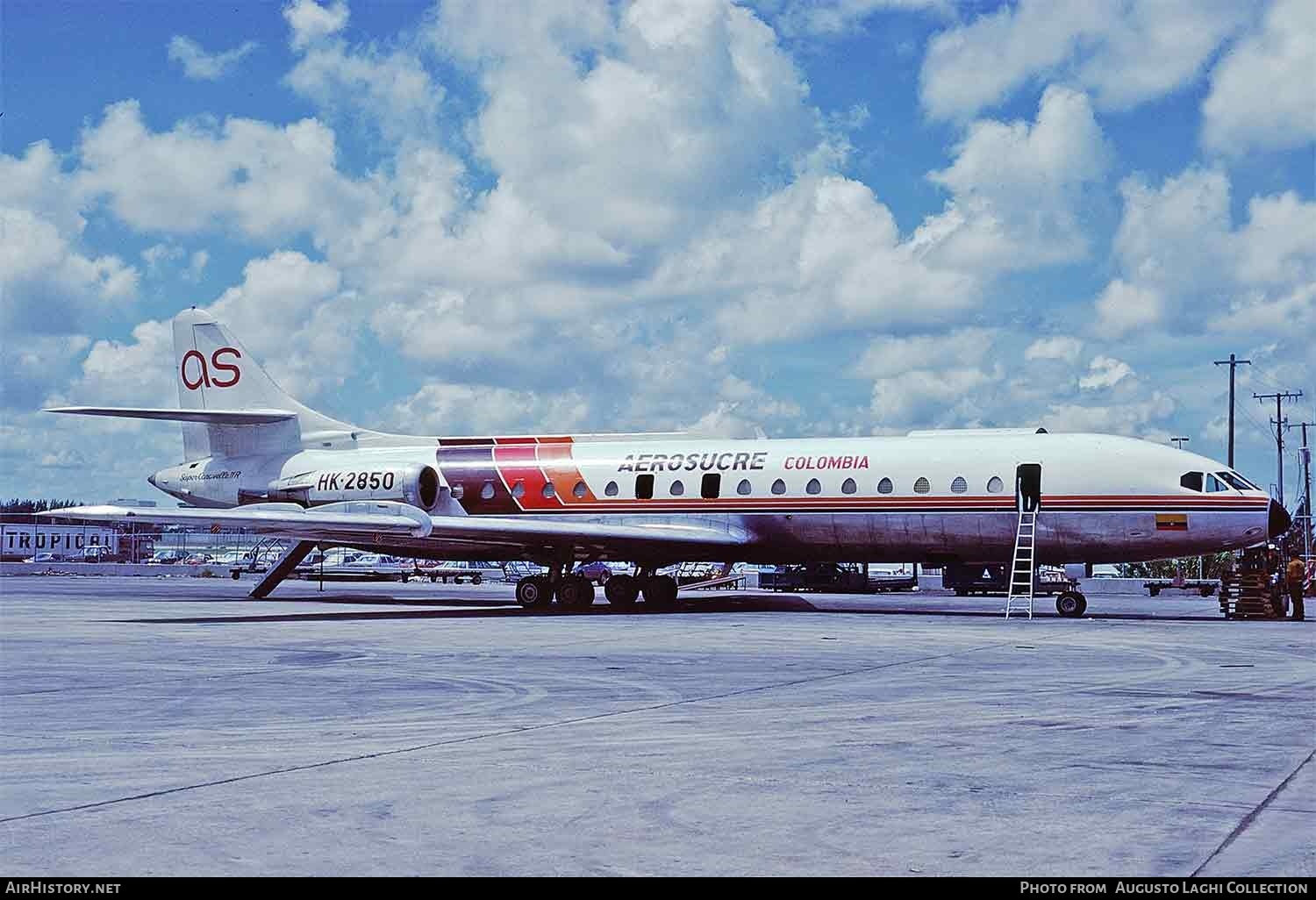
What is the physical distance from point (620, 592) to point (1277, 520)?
46.8ft

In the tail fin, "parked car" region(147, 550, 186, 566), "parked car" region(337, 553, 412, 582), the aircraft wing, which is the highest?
the tail fin

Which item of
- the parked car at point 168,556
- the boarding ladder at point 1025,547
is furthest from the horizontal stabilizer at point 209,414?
the parked car at point 168,556

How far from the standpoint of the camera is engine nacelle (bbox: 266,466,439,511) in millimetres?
32781

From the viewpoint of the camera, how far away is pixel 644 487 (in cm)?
3150

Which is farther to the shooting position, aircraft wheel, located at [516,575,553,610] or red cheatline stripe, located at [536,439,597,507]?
red cheatline stripe, located at [536,439,597,507]

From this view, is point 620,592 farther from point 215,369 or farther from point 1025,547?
point 215,369

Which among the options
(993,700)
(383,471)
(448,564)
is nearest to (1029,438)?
(383,471)

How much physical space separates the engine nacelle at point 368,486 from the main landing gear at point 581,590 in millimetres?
3491

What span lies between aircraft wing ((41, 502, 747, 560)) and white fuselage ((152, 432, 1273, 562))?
487 millimetres

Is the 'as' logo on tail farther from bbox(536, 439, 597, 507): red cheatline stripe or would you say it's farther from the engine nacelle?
bbox(536, 439, 597, 507): red cheatline stripe

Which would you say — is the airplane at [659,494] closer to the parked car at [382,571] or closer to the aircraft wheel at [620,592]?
the aircraft wheel at [620,592]

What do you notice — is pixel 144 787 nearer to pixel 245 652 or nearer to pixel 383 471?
pixel 245 652

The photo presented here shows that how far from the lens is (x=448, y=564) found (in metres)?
101

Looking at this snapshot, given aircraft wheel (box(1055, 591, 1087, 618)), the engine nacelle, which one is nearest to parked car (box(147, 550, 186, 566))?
the engine nacelle
